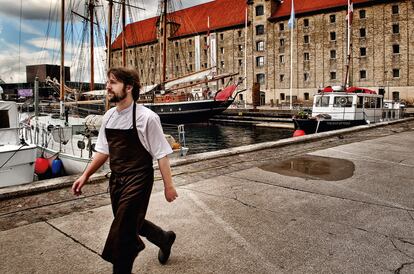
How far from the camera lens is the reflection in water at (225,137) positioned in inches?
1113

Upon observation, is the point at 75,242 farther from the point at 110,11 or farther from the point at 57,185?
the point at 110,11

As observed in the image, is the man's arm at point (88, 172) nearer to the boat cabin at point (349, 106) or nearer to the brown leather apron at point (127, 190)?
the brown leather apron at point (127, 190)

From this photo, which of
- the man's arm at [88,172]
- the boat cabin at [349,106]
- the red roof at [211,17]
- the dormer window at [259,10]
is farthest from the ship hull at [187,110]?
the man's arm at [88,172]

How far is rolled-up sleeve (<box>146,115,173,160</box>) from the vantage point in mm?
3105

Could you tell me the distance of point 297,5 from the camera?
6469cm

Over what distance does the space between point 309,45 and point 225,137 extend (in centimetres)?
3546

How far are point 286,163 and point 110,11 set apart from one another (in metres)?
24.5

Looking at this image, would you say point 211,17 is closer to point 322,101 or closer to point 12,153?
point 322,101

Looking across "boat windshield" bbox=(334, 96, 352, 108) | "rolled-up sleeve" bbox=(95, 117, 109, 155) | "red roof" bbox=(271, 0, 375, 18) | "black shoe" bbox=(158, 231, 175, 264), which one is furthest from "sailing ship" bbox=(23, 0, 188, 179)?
"red roof" bbox=(271, 0, 375, 18)

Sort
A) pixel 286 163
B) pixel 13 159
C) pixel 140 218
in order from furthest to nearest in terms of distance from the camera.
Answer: pixel 13 159 → pixel 286 163 → pixel 140 218

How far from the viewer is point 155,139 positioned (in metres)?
3.12

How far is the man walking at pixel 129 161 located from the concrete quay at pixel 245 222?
0.67 m

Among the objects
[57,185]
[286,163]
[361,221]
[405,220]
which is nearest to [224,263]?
[361,221]

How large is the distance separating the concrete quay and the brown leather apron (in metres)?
0.64
